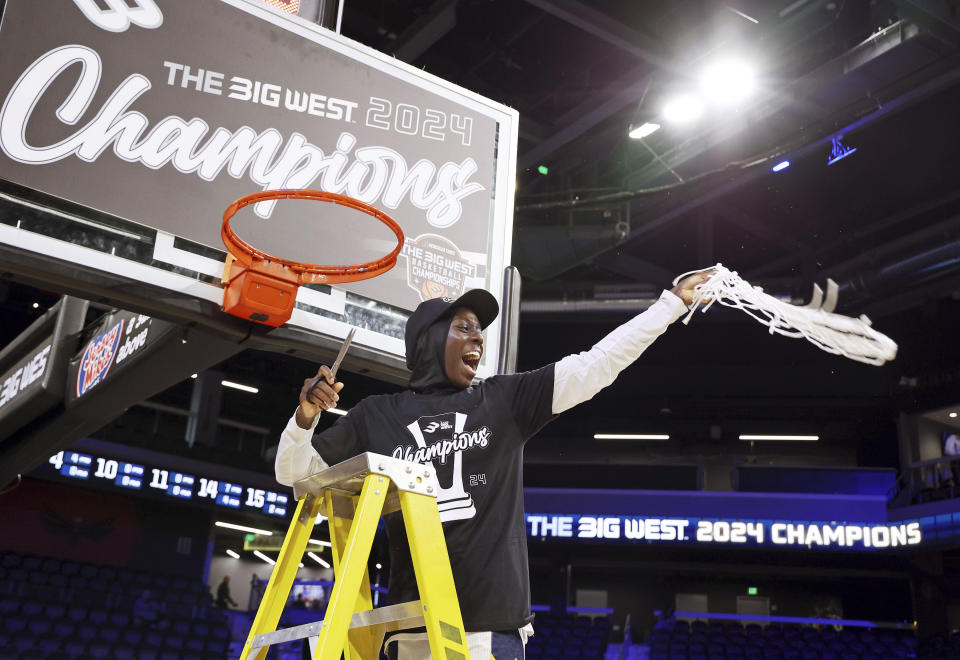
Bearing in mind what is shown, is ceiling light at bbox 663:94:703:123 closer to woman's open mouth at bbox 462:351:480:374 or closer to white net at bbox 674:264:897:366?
white net at bbox 674:264:897:366

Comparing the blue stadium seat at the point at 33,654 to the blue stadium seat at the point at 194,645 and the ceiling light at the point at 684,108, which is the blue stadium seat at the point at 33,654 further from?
the ceiling light at the point at 684,108

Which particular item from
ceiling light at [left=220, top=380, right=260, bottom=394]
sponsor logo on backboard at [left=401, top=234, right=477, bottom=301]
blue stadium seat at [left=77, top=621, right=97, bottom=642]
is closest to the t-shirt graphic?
sponsor logo on backboard at [left=401, top=234, right=477, bottom=301]

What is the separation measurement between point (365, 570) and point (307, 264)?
59.9 inches

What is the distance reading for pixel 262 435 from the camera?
2311cm

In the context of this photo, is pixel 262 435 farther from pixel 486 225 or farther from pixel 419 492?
pixel 419 492

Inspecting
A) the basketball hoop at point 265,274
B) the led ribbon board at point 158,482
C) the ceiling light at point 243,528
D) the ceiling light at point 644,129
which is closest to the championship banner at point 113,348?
the basketball hoop at point 265,274

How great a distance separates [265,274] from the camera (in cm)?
322

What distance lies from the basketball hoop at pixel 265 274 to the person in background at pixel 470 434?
0.62 meters

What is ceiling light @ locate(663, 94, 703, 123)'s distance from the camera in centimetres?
1102

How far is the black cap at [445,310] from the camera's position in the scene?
2746 mm

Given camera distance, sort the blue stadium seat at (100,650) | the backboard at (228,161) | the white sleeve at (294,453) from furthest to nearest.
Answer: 1. the blue stadium seat at (100,650)
2. the backboard at (228,161)
3. the white sleeve at (294,453)

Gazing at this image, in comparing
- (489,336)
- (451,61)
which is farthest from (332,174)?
(451,61)

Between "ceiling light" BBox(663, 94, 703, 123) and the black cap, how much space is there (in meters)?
8.94

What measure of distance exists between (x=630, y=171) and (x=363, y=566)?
11836 millimetres
